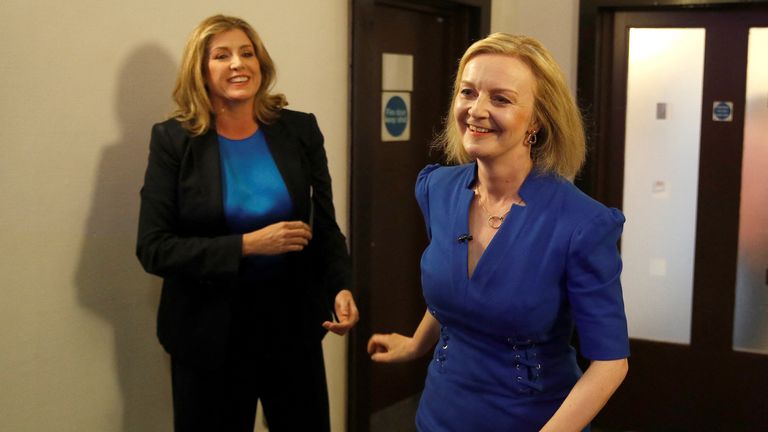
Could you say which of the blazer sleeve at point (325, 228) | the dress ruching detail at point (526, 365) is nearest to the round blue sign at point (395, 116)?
the blazer sleeve at point (325, 228)

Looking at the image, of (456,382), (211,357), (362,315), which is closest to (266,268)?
(211,357)

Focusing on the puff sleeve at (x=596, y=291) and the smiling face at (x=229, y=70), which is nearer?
the puff sleeve at (x=596, y=291)

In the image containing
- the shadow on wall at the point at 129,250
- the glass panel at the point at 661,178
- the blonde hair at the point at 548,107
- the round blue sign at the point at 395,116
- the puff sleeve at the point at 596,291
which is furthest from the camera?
the glass panel at the point at 661,178

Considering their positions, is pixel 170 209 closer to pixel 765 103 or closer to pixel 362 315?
pixel 362 315

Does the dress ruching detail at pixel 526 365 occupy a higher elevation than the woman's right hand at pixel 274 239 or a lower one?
lower

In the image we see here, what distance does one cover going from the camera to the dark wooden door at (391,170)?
333 cm

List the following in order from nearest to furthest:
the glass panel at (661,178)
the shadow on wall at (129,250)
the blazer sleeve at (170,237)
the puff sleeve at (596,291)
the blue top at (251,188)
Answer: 1. the puff sleeve at (596,291)
2. the blazer sleeve at (170,237)
3. the blue top at (251,188)
4. the shadow on wall at (129,250)
5. the glass panel at (661,178)

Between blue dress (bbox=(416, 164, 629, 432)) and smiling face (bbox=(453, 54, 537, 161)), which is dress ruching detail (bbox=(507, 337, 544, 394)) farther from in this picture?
smiling face (bbox=(453, 54, 537, 161))

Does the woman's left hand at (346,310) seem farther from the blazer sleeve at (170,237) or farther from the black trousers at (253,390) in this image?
the blazer sleeve at (170,237)

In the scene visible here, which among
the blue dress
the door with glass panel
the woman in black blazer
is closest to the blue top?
the woman in black blazer

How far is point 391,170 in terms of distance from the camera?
3822 millimetres

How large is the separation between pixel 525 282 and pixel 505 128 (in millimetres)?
285

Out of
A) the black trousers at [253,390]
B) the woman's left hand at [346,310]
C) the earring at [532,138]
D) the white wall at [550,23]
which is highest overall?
the white wall at [550,23]

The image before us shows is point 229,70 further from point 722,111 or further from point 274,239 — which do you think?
point 722,111
